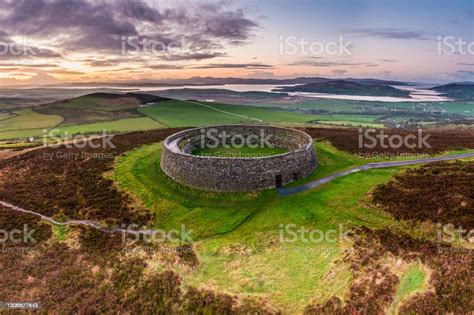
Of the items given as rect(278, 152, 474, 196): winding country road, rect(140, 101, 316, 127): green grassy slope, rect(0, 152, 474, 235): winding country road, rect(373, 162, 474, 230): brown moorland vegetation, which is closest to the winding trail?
rect(0, 152, 474, 235): winding country road

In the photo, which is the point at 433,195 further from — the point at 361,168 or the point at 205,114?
the point at 205,114

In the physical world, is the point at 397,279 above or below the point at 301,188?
below

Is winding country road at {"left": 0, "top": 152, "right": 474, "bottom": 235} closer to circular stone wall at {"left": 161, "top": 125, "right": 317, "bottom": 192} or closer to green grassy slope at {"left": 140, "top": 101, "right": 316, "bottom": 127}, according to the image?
circular stone wall at {"left": 161, "top": 125, "right": 317, "bottom": 192}

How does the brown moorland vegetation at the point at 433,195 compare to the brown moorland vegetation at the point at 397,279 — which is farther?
the brown moorland vegetation at the point at 433,195

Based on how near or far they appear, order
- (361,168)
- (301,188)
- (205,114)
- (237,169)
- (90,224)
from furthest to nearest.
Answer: (205,114) → (361,168) → (301,188) → (237,169) → (90,224)

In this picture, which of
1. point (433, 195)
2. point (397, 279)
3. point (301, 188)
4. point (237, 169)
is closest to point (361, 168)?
point (301, 188)

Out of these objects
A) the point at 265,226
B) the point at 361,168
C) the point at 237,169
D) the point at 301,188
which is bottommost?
the point at 265,226

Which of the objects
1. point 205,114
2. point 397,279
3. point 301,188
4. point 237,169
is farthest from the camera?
point 205,114

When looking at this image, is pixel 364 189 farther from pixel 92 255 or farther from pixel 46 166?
Answer: pixel 46 166

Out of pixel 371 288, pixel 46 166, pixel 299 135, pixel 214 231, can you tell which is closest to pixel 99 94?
pixel 46 166

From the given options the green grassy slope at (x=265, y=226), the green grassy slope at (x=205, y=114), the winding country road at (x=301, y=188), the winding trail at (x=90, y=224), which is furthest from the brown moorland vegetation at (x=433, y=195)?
the green grassy slope at (x=205, y=114)

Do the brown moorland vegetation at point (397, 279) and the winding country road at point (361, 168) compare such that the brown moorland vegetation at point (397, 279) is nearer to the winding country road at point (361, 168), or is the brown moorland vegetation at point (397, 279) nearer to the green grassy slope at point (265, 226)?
the green grassy slope at point (265, 226)
